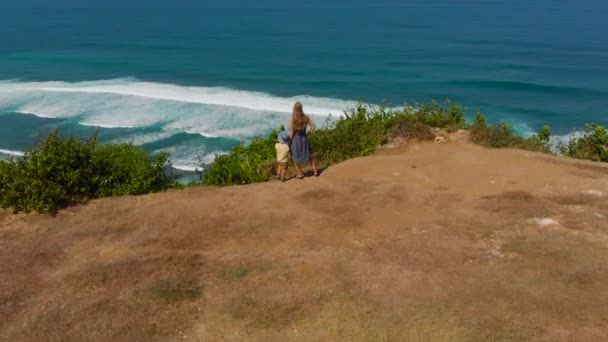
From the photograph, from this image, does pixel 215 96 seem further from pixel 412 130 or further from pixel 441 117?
pixel 412 130

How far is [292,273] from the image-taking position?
22.1 ft

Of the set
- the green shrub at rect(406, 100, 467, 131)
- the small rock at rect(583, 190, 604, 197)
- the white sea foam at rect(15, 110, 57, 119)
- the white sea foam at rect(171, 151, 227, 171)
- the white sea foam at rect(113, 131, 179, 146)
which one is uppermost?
the green shrub at rect(406, 100, 467, 131)

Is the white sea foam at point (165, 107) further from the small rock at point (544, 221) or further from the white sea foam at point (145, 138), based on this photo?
the small rock at point (544, 221)

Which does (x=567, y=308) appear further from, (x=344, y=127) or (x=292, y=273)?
(x=344, y=127)

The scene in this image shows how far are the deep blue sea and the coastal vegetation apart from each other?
8.44m

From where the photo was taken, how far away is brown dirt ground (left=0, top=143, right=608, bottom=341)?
5.86m

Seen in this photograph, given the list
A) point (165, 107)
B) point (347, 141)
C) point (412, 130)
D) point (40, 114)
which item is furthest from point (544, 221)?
point (40, 114)

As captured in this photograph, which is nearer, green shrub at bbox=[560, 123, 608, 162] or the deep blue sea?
green shrub at bbox=[560, 123, 608, 162]

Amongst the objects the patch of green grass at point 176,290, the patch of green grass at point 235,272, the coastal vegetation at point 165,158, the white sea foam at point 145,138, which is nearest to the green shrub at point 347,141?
the coastal vegetation at point 165,158

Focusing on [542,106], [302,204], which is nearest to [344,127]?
[302,204]

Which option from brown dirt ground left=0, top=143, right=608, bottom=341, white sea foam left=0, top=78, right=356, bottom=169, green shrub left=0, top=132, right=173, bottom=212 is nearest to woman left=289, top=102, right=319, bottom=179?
brown dirt ground left=0, top=143, right=608, bottom=341

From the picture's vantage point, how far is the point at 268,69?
108 ft

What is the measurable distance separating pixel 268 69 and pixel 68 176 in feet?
80.1

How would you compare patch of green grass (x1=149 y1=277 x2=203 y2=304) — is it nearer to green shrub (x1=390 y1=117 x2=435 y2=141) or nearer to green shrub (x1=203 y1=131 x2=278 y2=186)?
green shrub (x1=203 y1=131 x2=278 y2=186)
